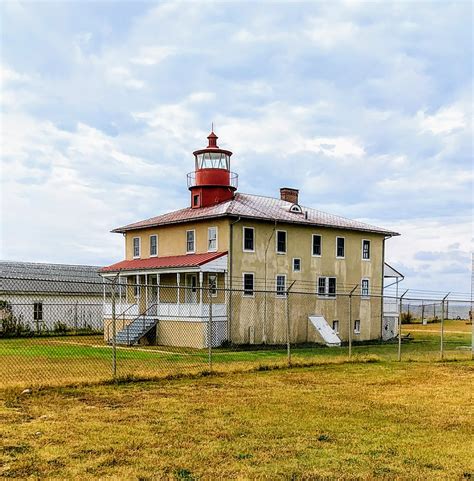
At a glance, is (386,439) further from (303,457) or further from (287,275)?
(287,275)

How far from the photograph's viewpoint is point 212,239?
31.7 metres

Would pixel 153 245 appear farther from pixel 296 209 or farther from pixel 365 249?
pixel 365 249

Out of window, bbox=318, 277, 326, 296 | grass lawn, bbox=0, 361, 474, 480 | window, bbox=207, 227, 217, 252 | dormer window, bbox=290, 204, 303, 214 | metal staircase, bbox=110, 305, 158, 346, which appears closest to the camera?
grass lawn, bbox=0, 361, 474, 480

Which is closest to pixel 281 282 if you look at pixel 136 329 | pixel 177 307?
pixel 177 307

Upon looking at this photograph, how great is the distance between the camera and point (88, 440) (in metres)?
8.25

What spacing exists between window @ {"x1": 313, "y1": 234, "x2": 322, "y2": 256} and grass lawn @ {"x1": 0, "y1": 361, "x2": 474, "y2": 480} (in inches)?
795

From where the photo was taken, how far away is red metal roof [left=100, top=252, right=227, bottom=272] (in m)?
30.1

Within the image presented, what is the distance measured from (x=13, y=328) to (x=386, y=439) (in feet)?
104

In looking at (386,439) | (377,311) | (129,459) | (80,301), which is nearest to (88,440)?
(129,459)

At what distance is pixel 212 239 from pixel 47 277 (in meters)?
21.1

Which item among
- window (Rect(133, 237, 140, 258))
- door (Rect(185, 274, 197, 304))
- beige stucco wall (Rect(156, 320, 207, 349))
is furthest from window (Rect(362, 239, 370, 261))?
window (Rect(133, 237, 140, 258))

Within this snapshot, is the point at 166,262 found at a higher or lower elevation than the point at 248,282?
higher

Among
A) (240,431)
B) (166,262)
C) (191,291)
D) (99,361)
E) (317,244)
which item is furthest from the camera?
(317,244)

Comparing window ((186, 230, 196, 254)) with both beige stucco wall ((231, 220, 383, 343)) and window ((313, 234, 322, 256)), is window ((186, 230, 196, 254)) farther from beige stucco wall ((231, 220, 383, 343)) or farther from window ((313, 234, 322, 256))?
window ((313, 234, 322, 256))
